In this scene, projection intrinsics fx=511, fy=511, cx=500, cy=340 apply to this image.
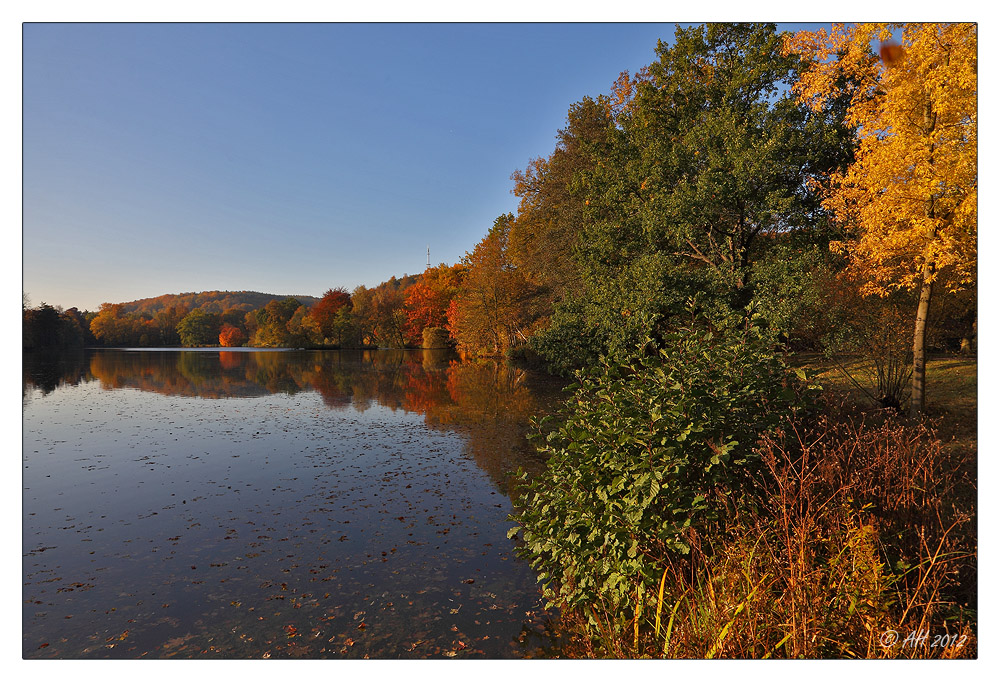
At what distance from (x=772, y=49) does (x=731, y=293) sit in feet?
23.4

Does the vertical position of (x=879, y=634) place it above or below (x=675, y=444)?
below

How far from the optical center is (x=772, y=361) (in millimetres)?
4855

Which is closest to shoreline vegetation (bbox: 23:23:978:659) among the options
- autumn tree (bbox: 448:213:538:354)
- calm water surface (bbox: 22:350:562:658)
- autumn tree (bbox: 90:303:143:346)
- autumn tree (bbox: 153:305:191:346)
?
calm water surface (bbox: 22:350:562:658)

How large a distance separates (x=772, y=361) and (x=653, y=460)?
165 cm

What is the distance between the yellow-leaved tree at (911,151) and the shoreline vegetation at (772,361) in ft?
0.16

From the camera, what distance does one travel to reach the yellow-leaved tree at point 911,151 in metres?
7.26

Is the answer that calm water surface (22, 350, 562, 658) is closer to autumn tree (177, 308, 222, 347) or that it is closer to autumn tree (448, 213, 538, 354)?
autumn tree (448, 213, 538, 354)

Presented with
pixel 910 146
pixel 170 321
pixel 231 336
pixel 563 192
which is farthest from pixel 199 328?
pixel 910 146

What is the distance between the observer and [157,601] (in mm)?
5543

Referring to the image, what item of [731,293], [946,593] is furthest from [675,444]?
[731,293]

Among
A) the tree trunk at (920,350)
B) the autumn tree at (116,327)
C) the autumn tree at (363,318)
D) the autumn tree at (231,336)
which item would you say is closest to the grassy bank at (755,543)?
the tree trunk at (920,350)

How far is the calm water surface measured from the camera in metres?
4.91
